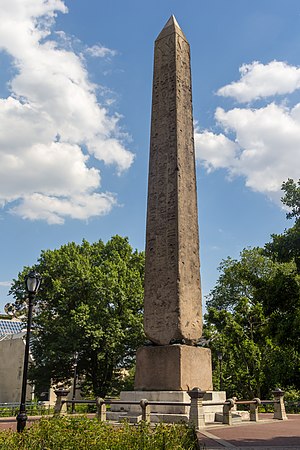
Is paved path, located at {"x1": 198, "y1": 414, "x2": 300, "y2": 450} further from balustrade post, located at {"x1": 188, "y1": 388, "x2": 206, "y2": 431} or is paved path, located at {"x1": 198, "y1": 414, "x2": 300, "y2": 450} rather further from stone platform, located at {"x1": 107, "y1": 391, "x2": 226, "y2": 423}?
stone platform, located at {"x1": 107, "y1": 391, "x2": 226, "y2": 423}

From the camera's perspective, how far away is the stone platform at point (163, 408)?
1138 centimetres

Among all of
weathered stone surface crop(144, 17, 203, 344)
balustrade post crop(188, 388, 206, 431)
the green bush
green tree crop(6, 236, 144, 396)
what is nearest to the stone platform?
balustrade post crop(188, 388, 206, 431)

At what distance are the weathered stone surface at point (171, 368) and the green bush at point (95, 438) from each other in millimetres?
5708

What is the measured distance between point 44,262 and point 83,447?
24.4 meters

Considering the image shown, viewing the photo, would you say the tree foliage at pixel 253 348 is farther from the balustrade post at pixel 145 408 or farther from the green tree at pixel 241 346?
the balustrade post at pixel 145 408

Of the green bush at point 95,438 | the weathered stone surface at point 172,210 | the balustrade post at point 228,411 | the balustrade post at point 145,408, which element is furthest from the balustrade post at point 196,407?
the green bush at point 95,438

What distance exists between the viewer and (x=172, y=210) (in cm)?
1320

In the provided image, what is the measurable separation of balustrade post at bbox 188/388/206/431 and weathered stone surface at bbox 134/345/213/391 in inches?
34.5

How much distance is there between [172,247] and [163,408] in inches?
158

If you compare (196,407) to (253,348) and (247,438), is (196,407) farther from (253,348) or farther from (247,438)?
(253,348)

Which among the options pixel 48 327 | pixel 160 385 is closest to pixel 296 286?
pixel 160 385

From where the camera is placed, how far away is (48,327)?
2712 centimetres

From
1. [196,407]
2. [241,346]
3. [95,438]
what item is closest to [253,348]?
[241,346]

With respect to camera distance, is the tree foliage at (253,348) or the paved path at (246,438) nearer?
the paved path at (246,438)
